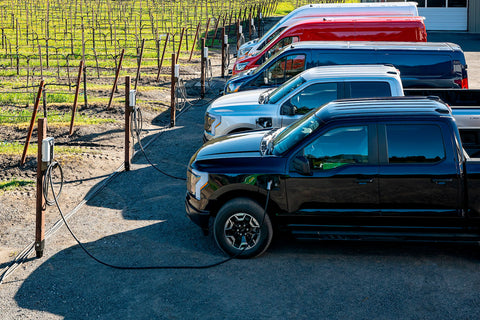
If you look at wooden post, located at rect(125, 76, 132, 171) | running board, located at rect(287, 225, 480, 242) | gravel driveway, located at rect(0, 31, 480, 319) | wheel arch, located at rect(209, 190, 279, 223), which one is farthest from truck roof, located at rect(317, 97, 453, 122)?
wooden post, located at rect(125, 76, 132, 171)

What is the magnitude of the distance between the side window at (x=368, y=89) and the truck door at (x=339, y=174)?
3317mm

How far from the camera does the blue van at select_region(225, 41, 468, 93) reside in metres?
13.6

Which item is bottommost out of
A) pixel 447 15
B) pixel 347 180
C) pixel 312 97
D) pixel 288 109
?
pixel 347 180

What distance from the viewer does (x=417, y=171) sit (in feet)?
25.1

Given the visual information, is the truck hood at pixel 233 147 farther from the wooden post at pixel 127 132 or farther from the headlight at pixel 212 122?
the wooden post at pixel 127 132

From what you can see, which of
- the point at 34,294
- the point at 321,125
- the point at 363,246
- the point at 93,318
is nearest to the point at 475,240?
the point at 363,246

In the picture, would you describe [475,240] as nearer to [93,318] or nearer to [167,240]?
[167,240]

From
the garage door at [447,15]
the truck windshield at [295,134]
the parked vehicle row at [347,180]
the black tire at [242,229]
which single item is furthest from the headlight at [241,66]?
the garage door at [447,15]

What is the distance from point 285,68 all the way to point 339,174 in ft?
21.6

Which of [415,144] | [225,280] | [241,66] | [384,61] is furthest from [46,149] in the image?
[241,66]

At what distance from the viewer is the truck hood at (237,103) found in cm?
1163

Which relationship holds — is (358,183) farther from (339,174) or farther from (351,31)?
(351,31)

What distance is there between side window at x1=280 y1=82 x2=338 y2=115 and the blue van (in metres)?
2.86

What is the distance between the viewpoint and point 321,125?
7.86 m
